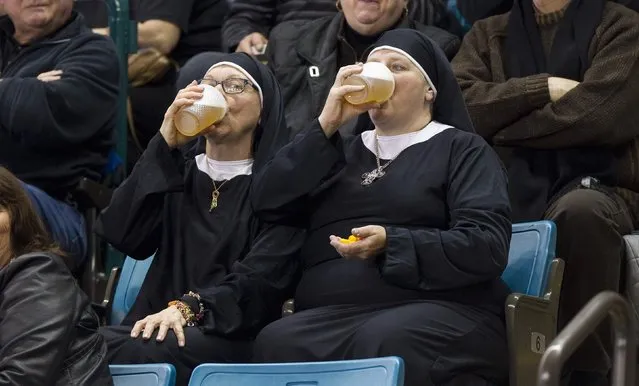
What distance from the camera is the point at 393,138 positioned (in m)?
4.11

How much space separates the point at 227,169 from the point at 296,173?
0.44 metres

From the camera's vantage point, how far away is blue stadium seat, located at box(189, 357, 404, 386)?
10.9ft

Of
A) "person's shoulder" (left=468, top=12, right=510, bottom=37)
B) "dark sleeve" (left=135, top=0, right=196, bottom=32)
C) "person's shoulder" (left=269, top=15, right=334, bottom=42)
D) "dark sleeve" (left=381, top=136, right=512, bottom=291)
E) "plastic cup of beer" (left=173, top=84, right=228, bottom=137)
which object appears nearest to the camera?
"dark sleeve" (left=381, top=136, right=512, bottom=291)

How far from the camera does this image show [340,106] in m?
4.02

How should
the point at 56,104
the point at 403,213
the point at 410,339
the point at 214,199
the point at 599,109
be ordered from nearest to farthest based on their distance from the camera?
the point at 410,339 < the point at 403,213 < the point at 214,199 < the point at 599,109 < the point at 56,104

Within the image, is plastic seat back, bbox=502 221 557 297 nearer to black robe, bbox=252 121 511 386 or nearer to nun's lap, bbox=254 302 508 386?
black robe, bbox=252 121 511 386

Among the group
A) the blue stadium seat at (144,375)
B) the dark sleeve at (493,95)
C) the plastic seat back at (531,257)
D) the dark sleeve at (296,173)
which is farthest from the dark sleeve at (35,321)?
the dark sleeve at (493,95)

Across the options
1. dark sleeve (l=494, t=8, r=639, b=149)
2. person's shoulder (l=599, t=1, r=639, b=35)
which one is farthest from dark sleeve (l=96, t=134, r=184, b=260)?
person's shoulder (l=599, t=1, r=639, b=35)

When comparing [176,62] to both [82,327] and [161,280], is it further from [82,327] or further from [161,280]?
[82,327]

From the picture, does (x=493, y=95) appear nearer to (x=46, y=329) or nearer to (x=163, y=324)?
(x=163, y=324)

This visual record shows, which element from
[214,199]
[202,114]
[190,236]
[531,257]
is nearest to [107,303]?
[190,236]

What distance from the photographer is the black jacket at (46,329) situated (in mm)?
3326

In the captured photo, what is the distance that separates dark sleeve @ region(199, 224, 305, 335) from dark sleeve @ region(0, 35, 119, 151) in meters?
1.39

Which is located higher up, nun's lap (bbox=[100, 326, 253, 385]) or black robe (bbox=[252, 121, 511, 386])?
black robe (bbox=[252, 121, 511, 386])
